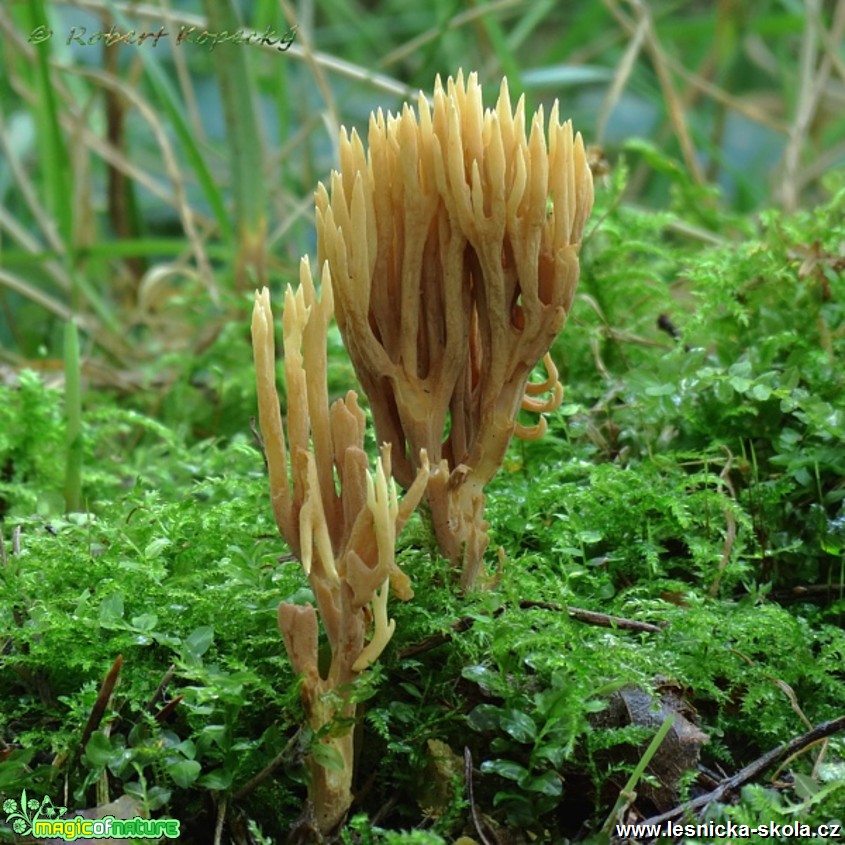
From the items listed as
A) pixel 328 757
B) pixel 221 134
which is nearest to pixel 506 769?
pixel 328 757

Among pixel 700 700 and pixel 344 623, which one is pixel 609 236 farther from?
pixel 344 623

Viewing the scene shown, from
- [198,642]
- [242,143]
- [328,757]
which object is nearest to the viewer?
[328,757]

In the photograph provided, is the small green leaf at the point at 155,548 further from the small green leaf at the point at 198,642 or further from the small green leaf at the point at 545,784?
the small green leaf at the point at 545,784

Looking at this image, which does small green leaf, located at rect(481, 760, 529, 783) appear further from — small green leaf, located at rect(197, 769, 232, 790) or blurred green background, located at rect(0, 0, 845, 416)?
blurred green background, located at rect(0, 0, 845, 416)

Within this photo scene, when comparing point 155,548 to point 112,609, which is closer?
point 112,609

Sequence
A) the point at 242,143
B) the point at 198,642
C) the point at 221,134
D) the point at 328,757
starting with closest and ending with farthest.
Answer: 1. the point at 328,757
2. the point at 198,642
3. the point at 242,143
4. the point at 221,134

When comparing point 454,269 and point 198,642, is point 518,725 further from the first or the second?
point 454,269

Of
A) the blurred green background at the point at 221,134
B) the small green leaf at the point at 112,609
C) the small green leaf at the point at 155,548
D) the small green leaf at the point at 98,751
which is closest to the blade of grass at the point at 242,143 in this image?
the blurred green background at the point at 221,134

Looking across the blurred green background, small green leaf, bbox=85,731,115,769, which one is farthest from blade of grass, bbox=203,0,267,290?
small green leaf, bbox=85,731,115,769
